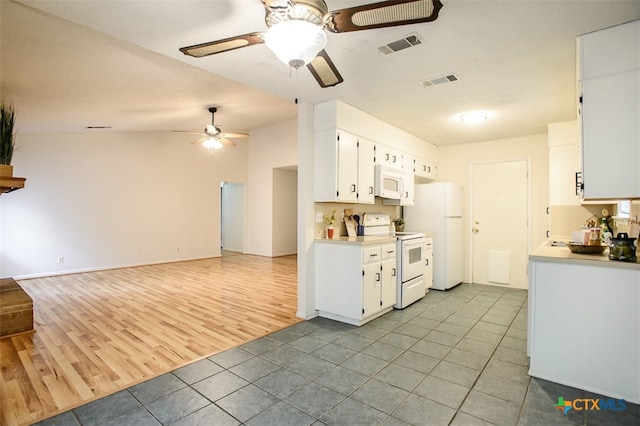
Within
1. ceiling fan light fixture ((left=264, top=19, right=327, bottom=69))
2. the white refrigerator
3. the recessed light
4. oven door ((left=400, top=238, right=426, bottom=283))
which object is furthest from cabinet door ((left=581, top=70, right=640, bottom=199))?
the white refrigerator

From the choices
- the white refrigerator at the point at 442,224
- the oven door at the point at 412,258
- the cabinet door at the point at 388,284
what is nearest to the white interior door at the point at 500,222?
the white refrigerator at the point at 442,224

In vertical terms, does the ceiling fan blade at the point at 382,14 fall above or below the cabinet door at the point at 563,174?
above

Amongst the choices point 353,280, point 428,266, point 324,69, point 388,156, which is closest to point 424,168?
point 388,156

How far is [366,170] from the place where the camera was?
4.02 meters

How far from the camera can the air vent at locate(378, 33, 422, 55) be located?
226 centimetres

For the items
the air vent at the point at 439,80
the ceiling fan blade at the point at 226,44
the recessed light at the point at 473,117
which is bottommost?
the ceiling fan blade at the point at 226,44

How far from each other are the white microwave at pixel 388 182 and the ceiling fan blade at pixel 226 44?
2.73 m

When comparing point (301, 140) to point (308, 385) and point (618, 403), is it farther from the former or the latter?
point (618, 403)

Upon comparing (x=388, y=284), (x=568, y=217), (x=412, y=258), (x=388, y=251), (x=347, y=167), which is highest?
(x=347, y=167)

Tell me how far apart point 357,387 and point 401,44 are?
2.49 metres

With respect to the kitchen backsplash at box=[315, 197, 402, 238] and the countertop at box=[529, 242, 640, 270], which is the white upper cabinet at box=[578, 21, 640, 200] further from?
the kitchen backsplash at box=[315, 197, 402, 238]

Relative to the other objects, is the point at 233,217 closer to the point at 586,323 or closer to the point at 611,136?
the point at 586,323

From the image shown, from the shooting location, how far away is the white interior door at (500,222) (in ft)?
16.8

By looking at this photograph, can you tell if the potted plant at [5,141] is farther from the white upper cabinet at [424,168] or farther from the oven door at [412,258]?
the white upper cabinet at [424,168]
